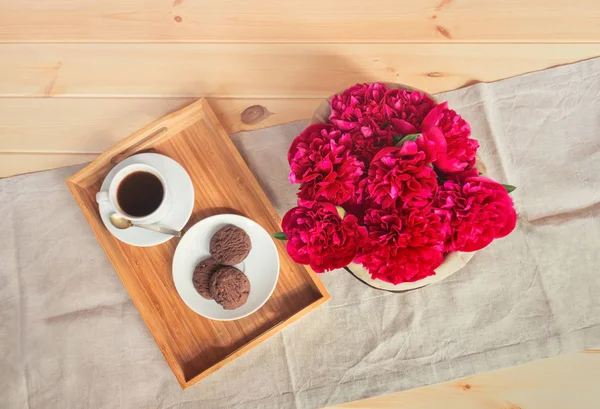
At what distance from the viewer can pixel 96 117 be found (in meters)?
0.82

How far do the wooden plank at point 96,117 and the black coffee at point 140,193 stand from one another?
13cm

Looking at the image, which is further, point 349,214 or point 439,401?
point 439,401

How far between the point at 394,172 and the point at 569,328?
0.50 meters

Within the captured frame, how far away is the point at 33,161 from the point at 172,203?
282mm

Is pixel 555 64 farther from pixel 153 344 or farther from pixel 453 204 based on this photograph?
pixel 153 344

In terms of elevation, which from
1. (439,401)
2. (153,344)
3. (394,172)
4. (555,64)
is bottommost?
(439,401)

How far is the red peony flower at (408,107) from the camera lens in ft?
1.80

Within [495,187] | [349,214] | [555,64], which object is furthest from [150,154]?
[555,64]

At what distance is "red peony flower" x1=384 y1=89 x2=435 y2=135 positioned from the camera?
1.80 ft

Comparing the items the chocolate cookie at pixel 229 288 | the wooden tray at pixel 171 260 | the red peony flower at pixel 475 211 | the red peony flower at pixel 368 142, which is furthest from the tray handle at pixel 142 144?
the red peony flower at pixel 475 211

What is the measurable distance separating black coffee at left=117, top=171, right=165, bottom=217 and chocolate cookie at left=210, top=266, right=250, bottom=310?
0.14 metres

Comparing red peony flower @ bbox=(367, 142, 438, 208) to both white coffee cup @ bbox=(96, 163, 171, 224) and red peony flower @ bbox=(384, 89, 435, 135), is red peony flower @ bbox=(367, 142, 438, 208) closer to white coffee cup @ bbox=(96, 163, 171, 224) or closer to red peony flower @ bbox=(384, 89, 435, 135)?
red peony flower @ bbox=(384, 89, 435, 135)

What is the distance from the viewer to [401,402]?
2.52 feet

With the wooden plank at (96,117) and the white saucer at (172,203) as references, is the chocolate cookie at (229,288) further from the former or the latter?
the wooden plank at (96,117)
